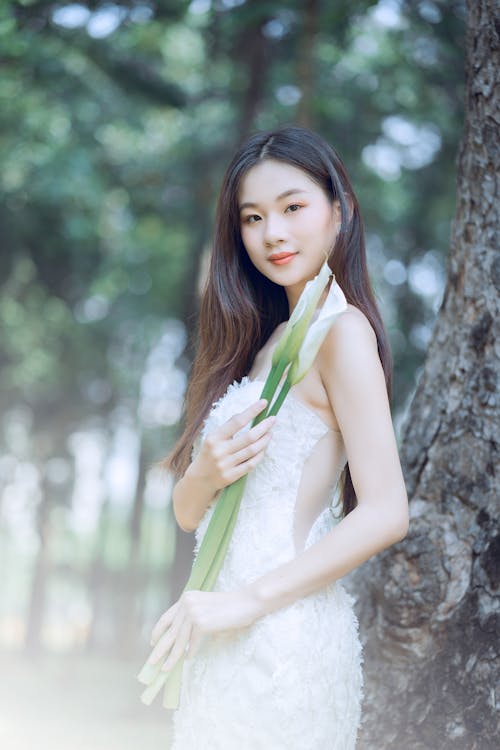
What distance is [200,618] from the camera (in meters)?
2.08

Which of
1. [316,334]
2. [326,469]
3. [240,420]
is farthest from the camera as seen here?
[326,469]

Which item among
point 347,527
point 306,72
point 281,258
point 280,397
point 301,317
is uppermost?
point 306,72

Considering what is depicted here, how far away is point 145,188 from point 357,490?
10396 millimetres

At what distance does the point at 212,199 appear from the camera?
436 inches

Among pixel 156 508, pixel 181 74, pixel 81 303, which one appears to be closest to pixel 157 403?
pixel 81 303

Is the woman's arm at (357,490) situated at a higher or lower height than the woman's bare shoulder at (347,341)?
lower

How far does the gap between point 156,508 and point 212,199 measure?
915 inches

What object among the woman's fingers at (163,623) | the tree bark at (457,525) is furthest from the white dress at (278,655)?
the tree bark at (457,525)

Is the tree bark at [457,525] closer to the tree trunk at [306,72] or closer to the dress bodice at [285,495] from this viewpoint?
the dress bodice at [285,495]

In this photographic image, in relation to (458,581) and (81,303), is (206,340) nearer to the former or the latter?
(458,581)

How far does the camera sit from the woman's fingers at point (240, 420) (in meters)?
2.15

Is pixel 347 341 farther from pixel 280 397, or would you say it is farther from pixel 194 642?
pixel 194 642

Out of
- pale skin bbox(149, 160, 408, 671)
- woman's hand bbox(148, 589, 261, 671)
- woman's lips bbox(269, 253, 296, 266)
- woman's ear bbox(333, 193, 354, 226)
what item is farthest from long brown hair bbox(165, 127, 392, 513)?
woman's hand bbox(148, 589, 261, 671)

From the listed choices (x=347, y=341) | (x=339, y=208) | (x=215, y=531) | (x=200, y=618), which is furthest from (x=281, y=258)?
(x=200, y=618)
